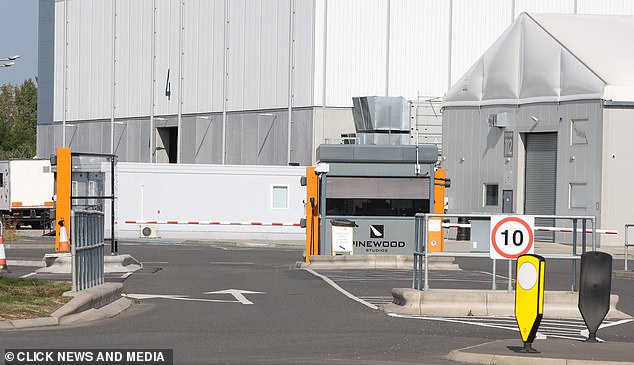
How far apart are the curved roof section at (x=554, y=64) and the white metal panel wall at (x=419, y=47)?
7111mm

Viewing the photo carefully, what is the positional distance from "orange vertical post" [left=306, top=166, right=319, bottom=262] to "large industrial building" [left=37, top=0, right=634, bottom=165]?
2350 centimetres

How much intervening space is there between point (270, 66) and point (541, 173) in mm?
16878

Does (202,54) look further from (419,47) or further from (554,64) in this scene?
(554,64)

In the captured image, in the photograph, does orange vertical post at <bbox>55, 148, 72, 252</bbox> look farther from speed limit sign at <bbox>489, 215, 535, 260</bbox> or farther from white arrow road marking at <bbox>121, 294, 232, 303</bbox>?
speed limit sign at <bbox>489, 215, 535, 260</bbox>

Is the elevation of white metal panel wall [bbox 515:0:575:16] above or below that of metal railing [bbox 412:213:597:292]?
above

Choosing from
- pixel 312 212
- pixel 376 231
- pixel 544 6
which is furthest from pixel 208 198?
pixel 544 6

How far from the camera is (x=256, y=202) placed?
2039 inches

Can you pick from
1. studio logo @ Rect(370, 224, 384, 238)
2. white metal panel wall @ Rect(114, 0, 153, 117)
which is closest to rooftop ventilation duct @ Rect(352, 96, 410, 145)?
studio logo @ Rect(370, 224, 384, 238)

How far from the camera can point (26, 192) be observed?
59.7 m

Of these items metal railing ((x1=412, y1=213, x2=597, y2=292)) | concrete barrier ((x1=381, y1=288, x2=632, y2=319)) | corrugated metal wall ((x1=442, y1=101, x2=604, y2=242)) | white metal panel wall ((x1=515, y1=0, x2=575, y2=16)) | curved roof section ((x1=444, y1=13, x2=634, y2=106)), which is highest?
white metal panel wall ((x1=515, y1=0, x2=575, y2=16))

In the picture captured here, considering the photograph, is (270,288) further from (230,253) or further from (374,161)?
(230,253)

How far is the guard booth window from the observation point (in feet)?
111

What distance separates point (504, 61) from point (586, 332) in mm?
37951

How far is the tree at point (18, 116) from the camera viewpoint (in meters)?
128
